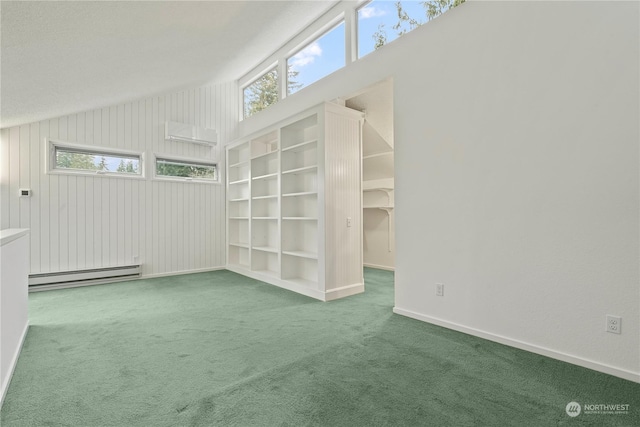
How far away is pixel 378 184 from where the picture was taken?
582 centimetres

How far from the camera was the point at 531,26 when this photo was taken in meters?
2.27

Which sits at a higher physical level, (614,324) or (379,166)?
(379,166)

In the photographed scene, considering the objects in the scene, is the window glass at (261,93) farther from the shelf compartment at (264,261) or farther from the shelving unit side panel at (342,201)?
the shelf compartment at (264,261)

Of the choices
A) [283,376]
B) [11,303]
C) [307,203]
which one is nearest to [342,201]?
[307,203]

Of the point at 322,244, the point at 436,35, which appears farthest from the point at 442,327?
the point at 436,35

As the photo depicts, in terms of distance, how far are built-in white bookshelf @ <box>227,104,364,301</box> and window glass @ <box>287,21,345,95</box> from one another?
2.72 feet

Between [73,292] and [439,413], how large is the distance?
4.69 m

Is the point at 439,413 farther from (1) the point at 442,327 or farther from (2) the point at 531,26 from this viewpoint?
(2) the point at 531,26

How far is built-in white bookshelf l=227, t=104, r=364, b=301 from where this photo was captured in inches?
147

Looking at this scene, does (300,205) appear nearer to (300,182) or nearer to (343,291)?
(300,182)

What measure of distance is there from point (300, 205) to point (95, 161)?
326 centimetres

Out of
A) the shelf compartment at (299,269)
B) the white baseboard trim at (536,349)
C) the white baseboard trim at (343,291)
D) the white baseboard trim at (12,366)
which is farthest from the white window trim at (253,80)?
the white baseboard trim at (12,366)

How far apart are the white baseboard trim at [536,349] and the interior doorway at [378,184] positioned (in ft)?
8.21

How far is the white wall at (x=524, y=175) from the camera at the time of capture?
6.30 ft
